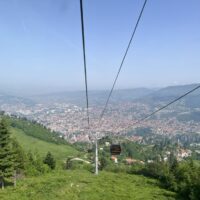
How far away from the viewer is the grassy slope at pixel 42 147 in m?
121

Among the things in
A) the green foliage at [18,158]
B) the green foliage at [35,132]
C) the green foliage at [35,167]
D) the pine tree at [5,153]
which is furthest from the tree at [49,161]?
the green foliage at [35,132]

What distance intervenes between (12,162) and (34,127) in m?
127

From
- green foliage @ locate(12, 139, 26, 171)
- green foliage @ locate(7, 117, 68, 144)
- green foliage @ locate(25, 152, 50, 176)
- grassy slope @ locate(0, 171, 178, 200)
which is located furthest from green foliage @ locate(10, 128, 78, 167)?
grassy slope @ locate(0, 171, 178, 200)

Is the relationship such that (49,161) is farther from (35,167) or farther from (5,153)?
(5,153)

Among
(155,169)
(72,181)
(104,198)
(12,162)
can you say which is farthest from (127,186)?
(155,169)

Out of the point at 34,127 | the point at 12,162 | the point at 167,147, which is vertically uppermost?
the point at 12,162

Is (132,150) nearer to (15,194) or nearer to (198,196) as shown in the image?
(198,196)

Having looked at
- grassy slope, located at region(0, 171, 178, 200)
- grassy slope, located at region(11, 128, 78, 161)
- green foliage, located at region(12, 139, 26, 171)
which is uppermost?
green foliage, located at region(12, 139, 26, 171)

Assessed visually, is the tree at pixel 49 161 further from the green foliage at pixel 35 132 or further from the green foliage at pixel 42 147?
the green foliage at pixel 35 132

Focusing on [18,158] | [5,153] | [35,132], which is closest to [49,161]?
[18,158]

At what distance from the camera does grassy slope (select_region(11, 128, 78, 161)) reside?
12062cm

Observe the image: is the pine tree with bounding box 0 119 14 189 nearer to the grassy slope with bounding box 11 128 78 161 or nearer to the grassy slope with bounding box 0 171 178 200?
the grassy slope with bounding box 0 171 178 200

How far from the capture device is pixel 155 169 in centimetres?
6353

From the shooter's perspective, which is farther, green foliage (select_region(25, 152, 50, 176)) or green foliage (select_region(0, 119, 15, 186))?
green foliage (select_region(25, 152, 50, 176))
